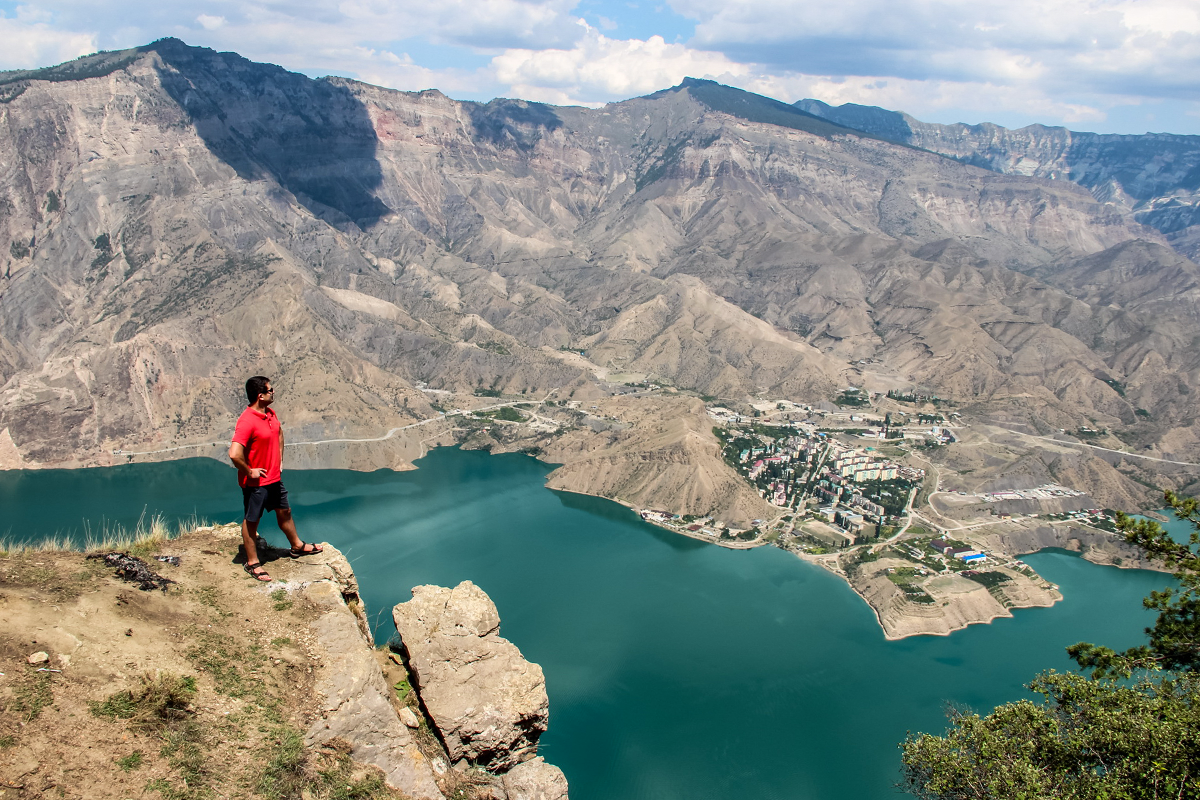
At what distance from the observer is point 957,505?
291 feet

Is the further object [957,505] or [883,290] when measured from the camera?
[883,290]

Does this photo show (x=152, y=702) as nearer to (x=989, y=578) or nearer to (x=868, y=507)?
(x=989, y=578)

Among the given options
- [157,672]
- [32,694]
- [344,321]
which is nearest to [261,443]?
[157,672]

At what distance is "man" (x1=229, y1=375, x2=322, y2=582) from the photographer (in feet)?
39.5

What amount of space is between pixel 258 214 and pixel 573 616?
480 feet

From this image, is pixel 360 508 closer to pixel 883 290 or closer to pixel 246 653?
pixel 246 653

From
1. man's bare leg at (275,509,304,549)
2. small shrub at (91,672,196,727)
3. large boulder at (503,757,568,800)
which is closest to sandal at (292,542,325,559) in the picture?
man's bare leg at (275,509,304,549)

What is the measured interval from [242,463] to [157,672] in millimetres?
3183

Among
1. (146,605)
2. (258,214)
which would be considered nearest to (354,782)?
(146,605)

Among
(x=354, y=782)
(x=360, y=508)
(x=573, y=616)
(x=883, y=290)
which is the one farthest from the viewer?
(x=883, y=290)

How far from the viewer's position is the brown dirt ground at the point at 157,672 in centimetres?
865

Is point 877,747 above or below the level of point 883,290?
below

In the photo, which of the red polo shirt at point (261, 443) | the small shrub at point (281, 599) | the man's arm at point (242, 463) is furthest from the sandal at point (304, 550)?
the man's arm at point (242, 463)

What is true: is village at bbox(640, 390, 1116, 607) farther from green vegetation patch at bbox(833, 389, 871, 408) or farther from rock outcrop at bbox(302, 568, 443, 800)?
rock outcrop at bbox(302, 568, 443, 800)
